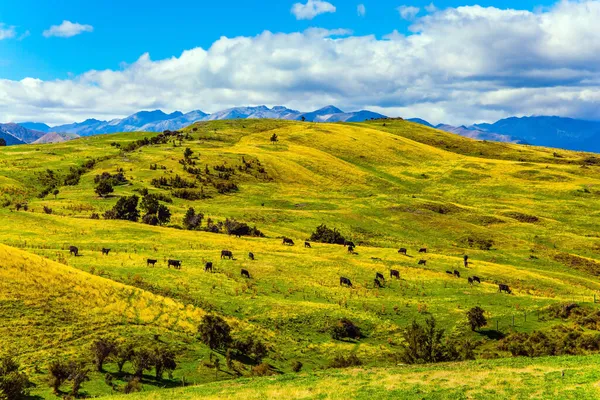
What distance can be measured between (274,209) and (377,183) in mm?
58629

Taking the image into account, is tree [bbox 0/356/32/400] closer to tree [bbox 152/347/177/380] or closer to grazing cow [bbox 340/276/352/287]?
tree [bbox 152/347/177/380]

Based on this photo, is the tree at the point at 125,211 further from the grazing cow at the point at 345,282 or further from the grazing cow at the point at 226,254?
the grazing cow at the point at 345,282

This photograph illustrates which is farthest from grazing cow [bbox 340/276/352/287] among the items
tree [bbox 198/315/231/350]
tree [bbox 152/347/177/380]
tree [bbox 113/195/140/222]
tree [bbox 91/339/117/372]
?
tree [bbox 113/195/140/222]

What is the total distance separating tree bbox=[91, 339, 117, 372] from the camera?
121 ft

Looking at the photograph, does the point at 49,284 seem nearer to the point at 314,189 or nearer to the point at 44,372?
the point at 44,372

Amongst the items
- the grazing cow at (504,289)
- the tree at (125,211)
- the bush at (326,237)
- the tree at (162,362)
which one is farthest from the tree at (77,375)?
the tree at (125,211)

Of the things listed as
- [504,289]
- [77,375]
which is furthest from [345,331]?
[504,289]

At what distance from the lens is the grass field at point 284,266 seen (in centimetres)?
4232

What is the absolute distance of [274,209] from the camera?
11938 centimetres

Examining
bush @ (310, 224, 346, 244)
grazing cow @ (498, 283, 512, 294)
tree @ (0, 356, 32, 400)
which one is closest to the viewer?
tree @ (0, 356, 32, 400)

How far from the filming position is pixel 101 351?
Result: 3738cm

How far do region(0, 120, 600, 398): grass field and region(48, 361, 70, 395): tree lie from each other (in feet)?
2.20

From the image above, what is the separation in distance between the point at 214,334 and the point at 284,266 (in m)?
24.2

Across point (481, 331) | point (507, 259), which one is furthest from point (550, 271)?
point (481, 331)
